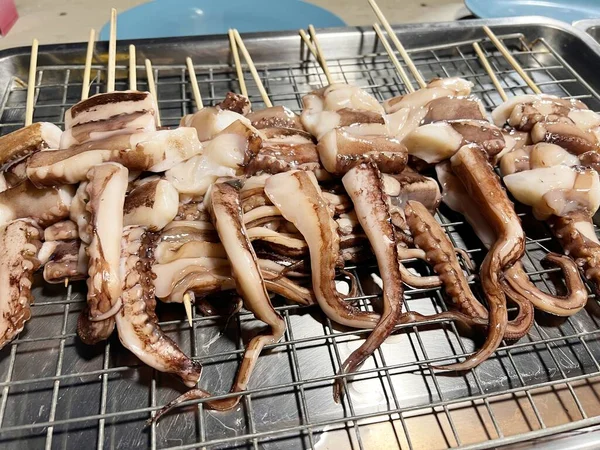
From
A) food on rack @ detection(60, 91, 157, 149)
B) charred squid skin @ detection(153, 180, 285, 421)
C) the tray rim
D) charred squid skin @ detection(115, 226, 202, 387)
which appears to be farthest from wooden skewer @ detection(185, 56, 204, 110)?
charred squid skin @ detection(115, 226, 202, 387)

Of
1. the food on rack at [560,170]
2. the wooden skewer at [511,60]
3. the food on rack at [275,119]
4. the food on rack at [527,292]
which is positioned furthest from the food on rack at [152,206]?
the wooden skewer at [511,60]

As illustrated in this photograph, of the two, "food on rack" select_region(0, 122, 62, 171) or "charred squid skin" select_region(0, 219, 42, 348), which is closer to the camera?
"charred squid skin" select_region(0, 219, 42, 348)

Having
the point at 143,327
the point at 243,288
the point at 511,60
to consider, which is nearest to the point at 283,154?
the point at 243,288

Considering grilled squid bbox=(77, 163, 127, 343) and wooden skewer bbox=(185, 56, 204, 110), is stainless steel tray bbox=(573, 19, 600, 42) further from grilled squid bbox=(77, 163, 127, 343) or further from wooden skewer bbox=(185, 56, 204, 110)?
grilled squid bbox=(77, 163, 127, 343)

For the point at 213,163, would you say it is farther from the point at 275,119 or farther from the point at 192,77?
the point at 192,77

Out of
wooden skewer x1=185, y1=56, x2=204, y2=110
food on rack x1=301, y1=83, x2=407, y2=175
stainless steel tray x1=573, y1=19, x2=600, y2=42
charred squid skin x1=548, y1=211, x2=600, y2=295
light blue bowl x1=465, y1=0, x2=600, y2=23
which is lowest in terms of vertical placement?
charred squid skin x1=548, y1=211, x2=600, y2=295

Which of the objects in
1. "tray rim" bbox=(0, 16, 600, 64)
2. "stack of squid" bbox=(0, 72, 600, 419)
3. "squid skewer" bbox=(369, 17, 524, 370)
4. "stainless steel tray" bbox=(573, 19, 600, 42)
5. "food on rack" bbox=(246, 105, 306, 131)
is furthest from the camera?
"stainless steel tray" bbox=(573, 19, 600, 42)

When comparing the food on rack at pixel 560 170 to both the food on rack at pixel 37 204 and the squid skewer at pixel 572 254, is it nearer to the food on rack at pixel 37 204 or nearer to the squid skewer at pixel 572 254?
the squid skewer at pixel 572 254
